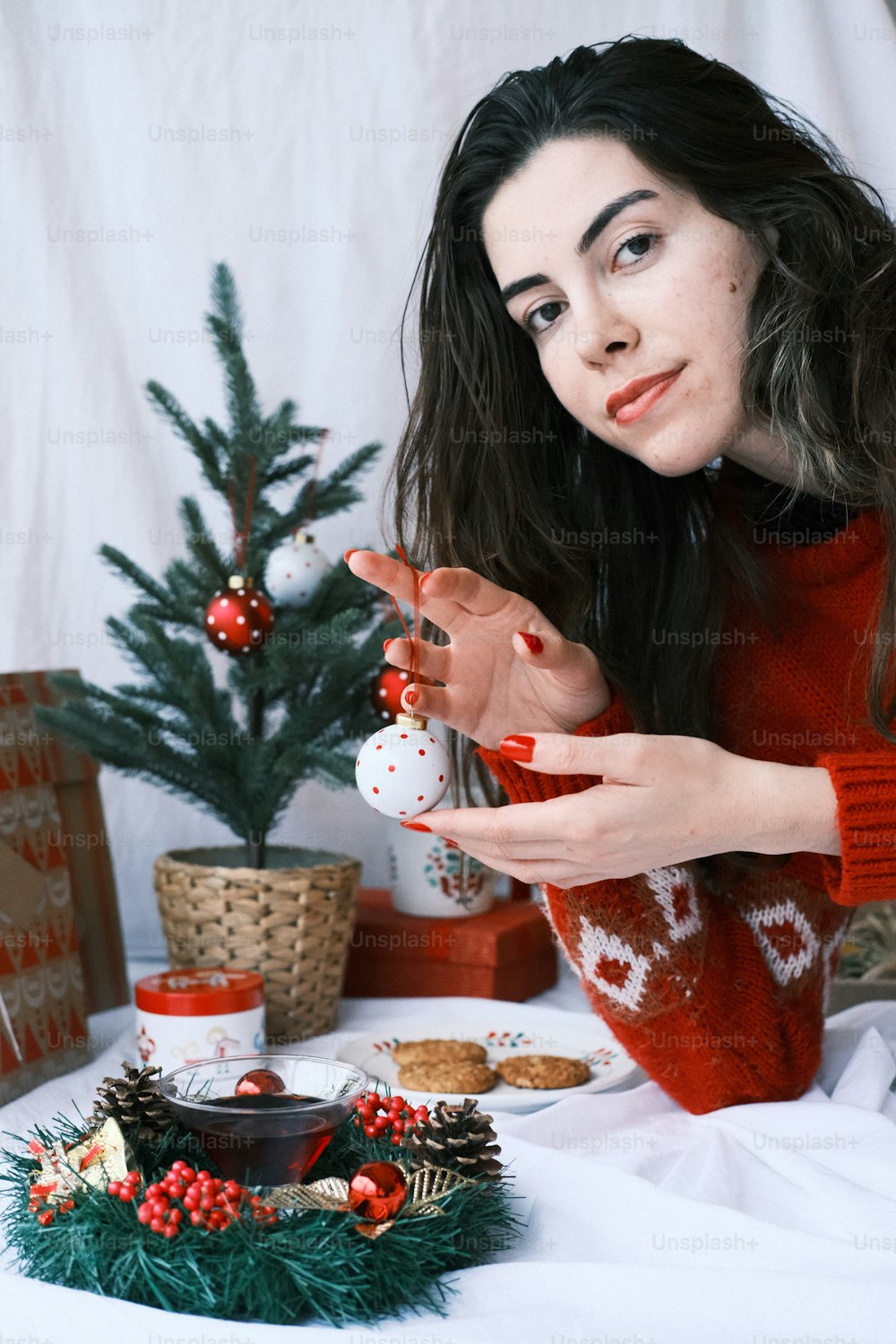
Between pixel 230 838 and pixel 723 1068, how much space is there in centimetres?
89

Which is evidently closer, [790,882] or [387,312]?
[790,882]

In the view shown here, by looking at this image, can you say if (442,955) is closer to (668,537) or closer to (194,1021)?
Result: (194,1021)

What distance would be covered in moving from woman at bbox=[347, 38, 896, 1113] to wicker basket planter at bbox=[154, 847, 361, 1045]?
12.5 inches

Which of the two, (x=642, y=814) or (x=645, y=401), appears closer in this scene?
(x=642, y=814)

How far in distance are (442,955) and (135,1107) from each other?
713 mm

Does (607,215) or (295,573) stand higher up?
(607,215)

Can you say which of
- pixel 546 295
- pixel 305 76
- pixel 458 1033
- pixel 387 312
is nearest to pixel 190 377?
pixel 387 312

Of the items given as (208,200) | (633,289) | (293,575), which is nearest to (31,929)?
(293,575)

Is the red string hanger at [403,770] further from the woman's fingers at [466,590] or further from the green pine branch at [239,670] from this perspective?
the green pine branch at [239,670]

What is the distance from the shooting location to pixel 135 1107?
780mm

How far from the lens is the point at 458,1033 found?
4.29ft

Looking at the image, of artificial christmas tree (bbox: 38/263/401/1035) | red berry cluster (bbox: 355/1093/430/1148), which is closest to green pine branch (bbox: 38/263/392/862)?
artificial christmas tree (bbox: 38/263/401/1035)

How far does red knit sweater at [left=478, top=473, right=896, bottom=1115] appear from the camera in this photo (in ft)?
3.53

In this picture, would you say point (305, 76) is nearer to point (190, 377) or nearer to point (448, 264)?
point (190, 377)
